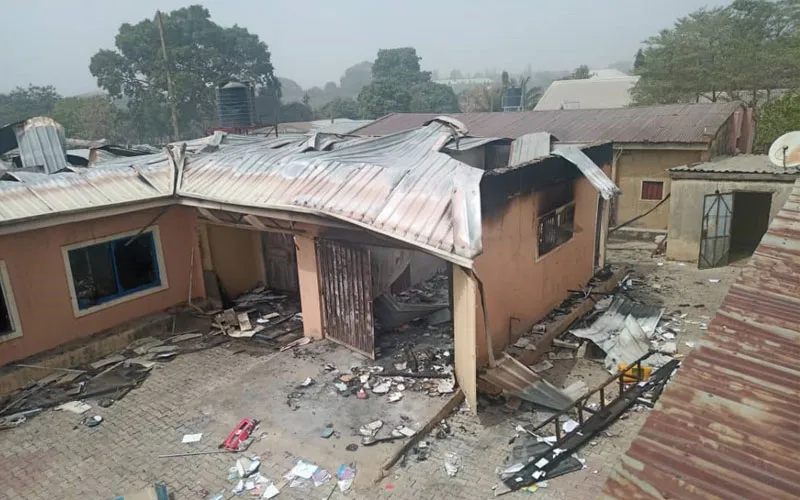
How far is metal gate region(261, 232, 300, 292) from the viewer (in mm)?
12171

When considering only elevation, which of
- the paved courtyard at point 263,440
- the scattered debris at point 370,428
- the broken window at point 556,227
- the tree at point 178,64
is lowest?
the paved courtyard at point 263,440

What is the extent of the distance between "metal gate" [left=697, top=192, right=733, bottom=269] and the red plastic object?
499 inches

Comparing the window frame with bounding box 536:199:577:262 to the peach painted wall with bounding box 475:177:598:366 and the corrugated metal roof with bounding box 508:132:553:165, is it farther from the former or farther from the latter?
the corrugated metal roof with bounding box 508:132:553:165

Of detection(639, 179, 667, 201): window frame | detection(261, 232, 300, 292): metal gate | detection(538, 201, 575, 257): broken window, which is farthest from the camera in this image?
detection(639, 179, 667, 201): window frame

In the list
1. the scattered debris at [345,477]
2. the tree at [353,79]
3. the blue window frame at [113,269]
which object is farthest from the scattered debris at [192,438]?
the tree at [353,79]

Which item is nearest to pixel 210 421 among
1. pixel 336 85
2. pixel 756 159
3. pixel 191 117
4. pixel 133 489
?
pixel 133 489

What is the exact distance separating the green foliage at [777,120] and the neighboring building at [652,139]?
710 millimetres

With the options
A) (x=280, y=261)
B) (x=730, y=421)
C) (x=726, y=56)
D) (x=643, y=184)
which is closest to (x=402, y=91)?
(x=726, y=56)

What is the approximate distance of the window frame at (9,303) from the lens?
8.75 meters

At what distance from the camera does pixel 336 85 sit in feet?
597

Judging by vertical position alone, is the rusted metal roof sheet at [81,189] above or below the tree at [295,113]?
below

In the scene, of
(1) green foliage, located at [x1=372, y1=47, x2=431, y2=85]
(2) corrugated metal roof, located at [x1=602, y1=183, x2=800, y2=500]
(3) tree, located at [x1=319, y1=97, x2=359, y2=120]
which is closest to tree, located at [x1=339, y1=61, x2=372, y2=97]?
(1) green foliage, located at [x1=372, y1=47, x2=431, y2=85]

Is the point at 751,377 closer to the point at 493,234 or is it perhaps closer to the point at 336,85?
the point at 493,234

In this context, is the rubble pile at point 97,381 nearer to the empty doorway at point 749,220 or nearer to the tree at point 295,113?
the empty doorway at point 749,220
